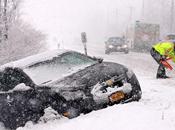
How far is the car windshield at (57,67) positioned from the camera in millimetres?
8615

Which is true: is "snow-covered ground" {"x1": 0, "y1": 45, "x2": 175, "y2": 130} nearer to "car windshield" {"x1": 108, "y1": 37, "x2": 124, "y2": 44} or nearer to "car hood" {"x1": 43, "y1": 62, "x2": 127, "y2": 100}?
"car hood" {"x1": 43, "y1": 62, "x2": 127, "y2": 100}

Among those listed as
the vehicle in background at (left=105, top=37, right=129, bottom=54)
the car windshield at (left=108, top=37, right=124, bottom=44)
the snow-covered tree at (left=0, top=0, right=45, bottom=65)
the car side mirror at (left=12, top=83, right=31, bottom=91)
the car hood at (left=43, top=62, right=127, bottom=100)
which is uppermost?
the car hood at (left=43, top=62, right=127, bottom=100)

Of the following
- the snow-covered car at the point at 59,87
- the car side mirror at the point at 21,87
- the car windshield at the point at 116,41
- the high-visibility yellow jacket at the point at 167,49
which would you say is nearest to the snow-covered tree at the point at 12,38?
the car windshield at the point at 116,41

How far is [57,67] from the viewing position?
912 centimetres

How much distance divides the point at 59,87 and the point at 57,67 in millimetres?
1261

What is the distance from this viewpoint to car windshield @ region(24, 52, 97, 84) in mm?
8615

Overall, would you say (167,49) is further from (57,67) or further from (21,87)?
(21,87)

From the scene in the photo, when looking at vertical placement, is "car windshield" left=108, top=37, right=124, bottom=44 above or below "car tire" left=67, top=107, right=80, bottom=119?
below

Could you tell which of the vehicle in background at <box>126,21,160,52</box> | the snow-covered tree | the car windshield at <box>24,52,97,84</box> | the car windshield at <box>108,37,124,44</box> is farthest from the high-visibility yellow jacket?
the vehicle in background at <box>126,21,160,52</box>

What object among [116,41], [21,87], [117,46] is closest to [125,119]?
[21,87]

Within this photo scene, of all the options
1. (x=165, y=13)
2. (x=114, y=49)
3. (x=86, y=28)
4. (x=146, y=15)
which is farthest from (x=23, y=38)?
(x=86, y=28)

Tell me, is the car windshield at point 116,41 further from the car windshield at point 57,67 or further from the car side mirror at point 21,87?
the car side mirror at point 21,87

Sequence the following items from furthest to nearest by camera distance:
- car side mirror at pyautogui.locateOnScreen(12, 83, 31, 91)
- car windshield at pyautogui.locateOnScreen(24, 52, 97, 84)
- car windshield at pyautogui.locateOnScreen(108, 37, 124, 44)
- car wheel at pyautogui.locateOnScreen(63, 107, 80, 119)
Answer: car windshield at pyautogui.locateOnScreen(108, 37, 124, 44) < car windshield at pyautogui.locateOnScreen(24, 52, 97, 84) < car side mirror at pyautogui.locateOnScreen(12, 83, 31, 91) < car wheel at pyautogui.locateOnScreen(63, 107, 80, 119)

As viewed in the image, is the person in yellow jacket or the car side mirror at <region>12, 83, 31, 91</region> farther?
the person in yellow jacket
